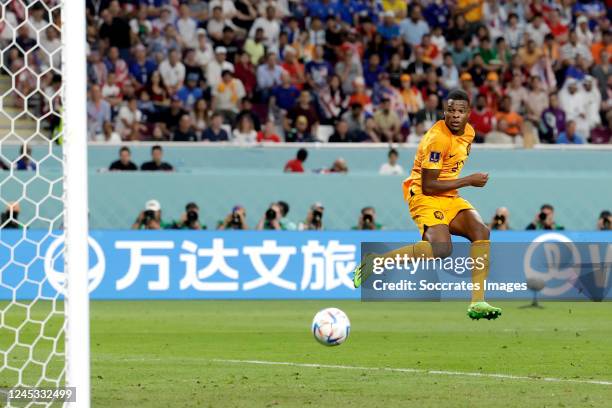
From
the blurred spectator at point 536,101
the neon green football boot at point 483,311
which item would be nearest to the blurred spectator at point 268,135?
the blurred spectator at point 536,101

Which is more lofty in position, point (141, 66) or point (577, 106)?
point (141, 66)

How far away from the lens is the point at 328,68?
21.9 metres

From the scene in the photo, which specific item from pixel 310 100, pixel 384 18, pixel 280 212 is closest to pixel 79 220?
pixel 280 212

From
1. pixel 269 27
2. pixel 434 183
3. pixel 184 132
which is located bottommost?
pixel 434 183

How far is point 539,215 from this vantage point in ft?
63.4

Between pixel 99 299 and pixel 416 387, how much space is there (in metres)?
9.43

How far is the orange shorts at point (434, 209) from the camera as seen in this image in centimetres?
1138

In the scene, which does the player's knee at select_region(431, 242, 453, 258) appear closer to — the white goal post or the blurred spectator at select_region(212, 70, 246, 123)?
the white goal post

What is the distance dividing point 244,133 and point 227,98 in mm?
817

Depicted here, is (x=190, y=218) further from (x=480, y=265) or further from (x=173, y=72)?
(x=480, y=265)

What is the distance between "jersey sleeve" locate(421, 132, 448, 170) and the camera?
434 inches

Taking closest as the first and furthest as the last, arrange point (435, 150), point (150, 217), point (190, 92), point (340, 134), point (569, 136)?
point (435, 150)
point (150, 217)
point (340, 134)
point (190, 92)
point (569, 136)

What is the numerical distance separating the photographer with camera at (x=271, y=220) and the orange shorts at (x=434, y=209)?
7.37 m

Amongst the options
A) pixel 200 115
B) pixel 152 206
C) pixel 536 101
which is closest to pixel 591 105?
pixel 536 101
